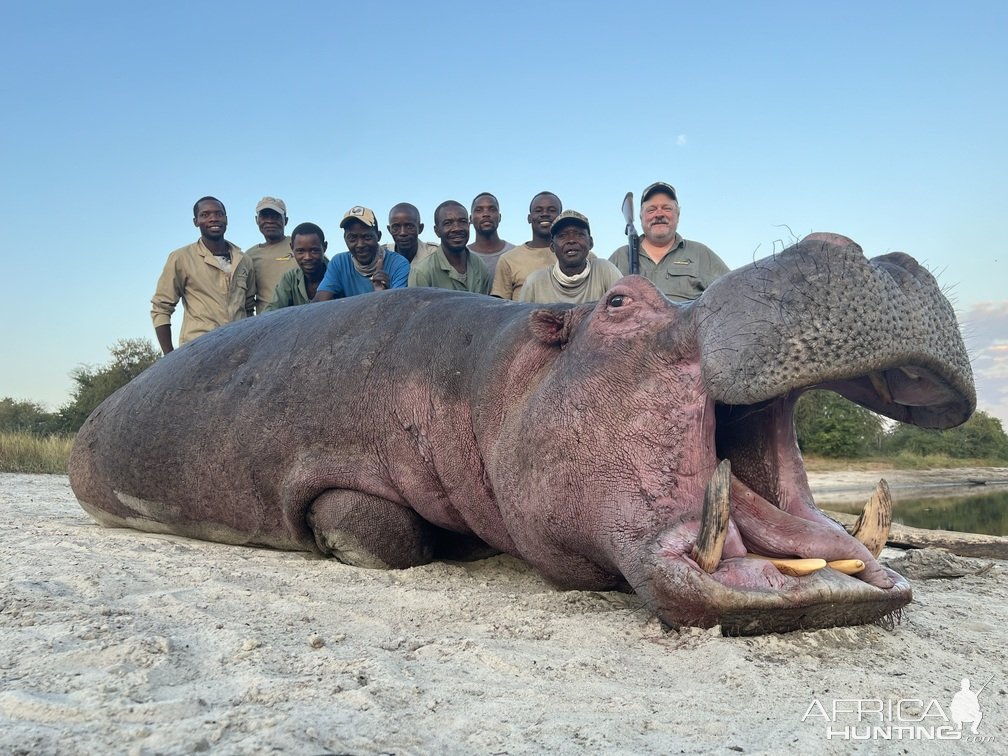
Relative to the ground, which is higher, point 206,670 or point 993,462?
point 206,670

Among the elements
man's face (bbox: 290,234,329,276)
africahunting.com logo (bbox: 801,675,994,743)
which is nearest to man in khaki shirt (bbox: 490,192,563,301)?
man's face (bbox: 290,234,329,276)

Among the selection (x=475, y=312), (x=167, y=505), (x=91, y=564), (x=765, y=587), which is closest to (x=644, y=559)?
(x=765, y=587)

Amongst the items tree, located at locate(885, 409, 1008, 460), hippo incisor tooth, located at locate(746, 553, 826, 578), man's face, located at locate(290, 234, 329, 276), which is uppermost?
man's face, located at locate(290, 234, 329, 276)

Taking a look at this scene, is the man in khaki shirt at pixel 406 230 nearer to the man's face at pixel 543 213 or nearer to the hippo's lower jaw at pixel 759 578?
the man's face at pixel 543 213

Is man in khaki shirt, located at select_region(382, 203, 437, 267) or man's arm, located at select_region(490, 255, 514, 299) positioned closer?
man's arm, located at select_region(490, 255, 514, 299)

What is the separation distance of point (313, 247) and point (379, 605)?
5.62 m

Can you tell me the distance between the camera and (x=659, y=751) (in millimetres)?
1633

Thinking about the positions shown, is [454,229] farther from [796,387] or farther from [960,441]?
[960,441]

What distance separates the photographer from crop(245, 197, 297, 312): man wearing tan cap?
340 inches

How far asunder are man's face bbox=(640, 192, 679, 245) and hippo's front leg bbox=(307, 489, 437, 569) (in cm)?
406

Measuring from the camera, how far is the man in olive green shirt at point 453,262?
289 inches

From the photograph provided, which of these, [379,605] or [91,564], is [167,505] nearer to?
[91,564]

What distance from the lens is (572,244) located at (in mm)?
6719

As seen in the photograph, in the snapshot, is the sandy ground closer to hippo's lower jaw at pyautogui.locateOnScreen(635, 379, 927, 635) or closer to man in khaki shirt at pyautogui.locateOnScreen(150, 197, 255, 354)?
hippo's lower jaw at pyautogui.locateOnScreen(635, 379, 927, 635)
